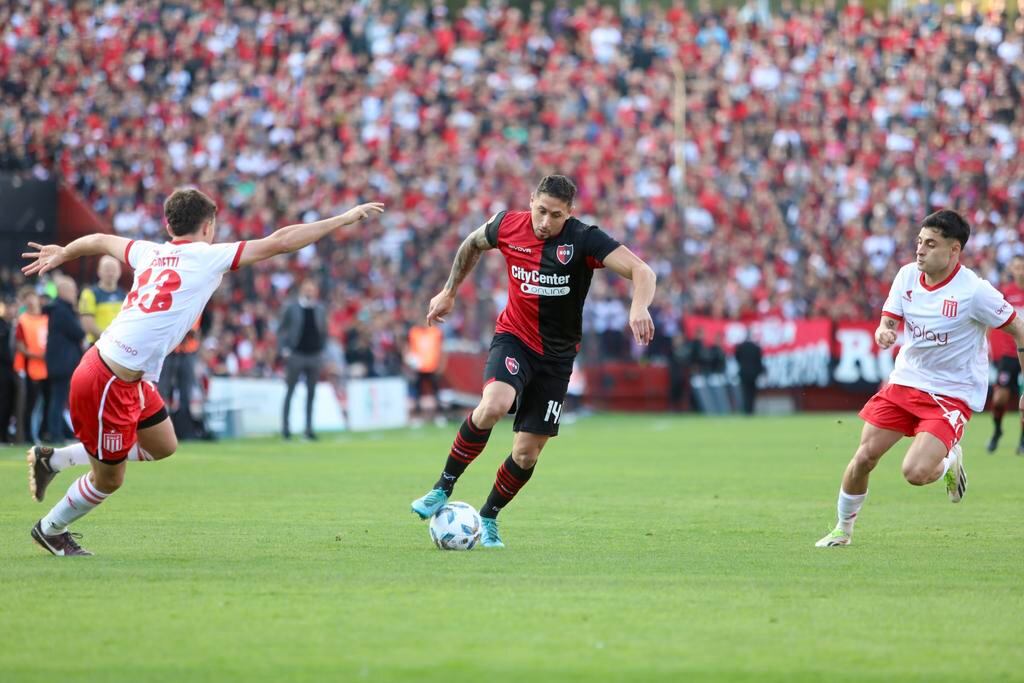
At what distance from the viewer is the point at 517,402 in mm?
9492

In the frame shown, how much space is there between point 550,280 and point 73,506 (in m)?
3.21

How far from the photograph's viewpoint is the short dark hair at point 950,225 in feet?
31.7

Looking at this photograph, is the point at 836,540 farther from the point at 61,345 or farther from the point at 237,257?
the point at 61,345

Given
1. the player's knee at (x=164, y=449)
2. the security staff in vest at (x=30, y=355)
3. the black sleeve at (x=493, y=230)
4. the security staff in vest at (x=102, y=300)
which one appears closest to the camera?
the player's knee at (x=164, y=449)

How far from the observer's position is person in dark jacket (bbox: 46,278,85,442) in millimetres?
18844

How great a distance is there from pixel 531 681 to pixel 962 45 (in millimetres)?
35004

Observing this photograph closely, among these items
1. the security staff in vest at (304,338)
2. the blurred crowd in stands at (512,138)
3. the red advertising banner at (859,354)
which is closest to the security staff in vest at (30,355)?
the security staff in vest at (304,338)

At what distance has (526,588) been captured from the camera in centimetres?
753

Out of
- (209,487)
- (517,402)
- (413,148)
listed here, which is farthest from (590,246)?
(413,148)

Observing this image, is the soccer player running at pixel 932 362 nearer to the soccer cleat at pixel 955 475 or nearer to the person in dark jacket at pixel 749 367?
the soccer cleat at pixel 955 475

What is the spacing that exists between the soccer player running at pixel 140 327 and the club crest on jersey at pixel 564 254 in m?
1.31

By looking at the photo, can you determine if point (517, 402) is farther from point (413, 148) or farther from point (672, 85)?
point (672, 85)

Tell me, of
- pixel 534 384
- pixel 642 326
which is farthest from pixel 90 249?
pixel 642 326

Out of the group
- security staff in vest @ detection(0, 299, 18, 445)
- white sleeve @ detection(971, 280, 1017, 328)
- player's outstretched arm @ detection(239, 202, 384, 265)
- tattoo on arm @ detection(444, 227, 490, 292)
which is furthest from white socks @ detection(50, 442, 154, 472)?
security staff in vest @ detection(0, 299, 18, 445)
